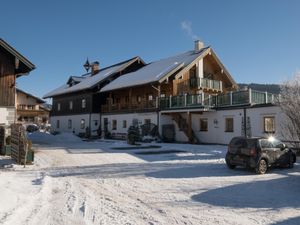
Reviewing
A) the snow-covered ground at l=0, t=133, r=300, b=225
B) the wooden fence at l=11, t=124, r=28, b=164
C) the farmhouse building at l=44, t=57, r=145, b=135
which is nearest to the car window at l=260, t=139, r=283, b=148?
the snow-covered ground at l=0, t=133, r=300, b=225

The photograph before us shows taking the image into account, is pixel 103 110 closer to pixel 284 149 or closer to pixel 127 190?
pixel 284 149

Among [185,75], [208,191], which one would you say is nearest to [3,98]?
[208,191]

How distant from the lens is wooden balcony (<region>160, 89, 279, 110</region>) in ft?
81.9

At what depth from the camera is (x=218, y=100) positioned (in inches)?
1079

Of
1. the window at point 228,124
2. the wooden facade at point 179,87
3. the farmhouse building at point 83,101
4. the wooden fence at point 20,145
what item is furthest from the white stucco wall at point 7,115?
the farmhouse building at point 83,101

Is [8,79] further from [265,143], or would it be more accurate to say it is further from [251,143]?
[265,143]

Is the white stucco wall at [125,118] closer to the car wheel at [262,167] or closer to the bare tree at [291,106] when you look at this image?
the bare tree at [291,106]

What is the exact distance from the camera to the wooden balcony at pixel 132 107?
32322 mm

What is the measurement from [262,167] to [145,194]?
6.30 metres

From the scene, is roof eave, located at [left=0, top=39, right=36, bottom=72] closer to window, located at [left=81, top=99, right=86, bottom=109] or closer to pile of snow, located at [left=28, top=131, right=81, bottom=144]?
pile of snow, located at [left=28, top=131, right=81, bottom=144]

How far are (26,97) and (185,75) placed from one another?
29285 mm

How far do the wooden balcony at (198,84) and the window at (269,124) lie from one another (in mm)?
10492

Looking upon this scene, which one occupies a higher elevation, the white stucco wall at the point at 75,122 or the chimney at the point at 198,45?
the chimney at the point at 198,45

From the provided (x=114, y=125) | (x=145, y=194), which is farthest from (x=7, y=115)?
(x=114, y=125)
